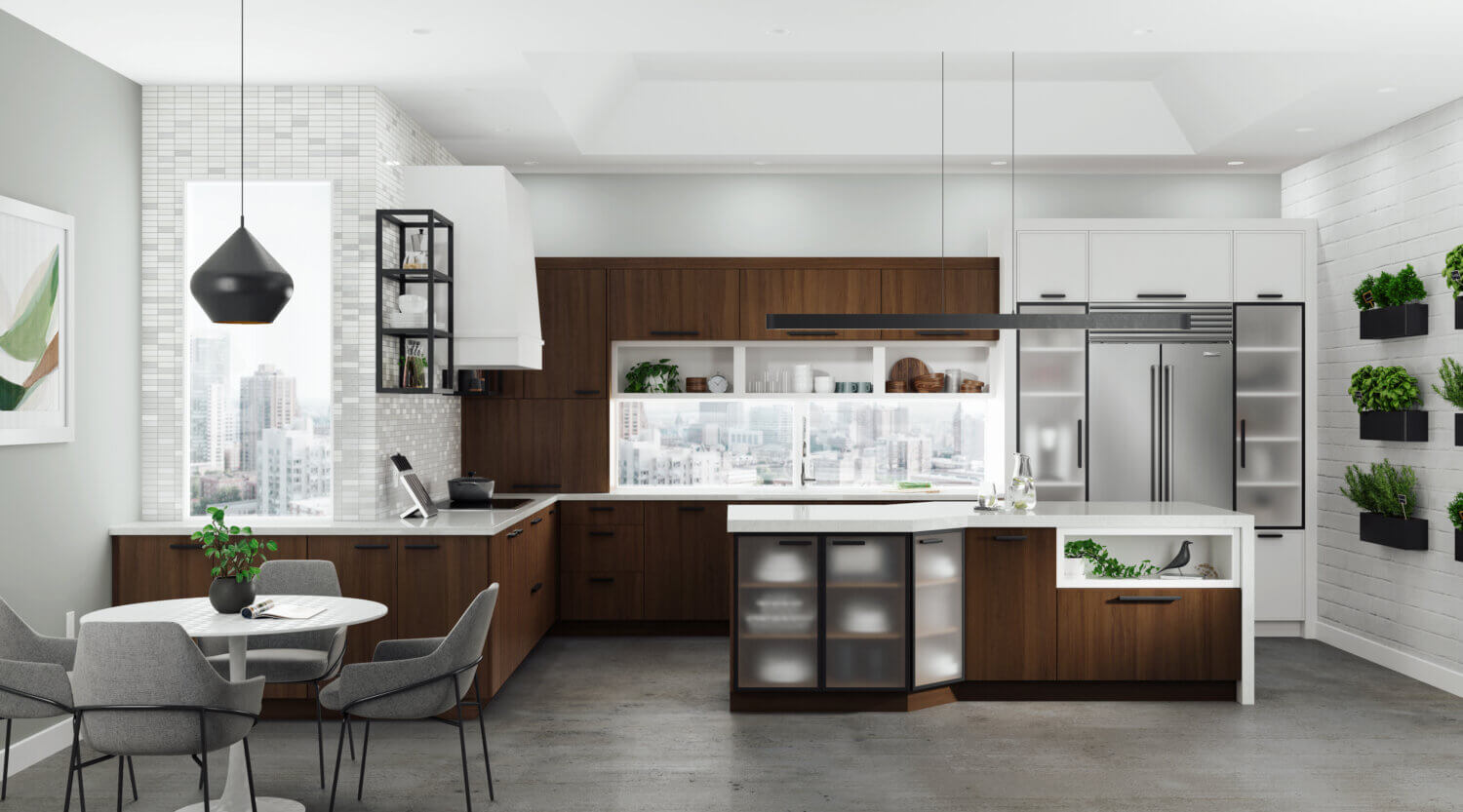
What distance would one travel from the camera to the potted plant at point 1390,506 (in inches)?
220

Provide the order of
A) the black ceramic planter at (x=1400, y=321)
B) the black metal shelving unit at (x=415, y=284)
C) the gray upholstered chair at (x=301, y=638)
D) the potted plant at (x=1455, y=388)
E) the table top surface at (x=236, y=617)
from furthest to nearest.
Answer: the black ceramic planter at (x=1400, y=321)
the potted plant at (x=1455, y=388)
the black metal shelving unit at (x=415, y=284)
the gray upholstered chair at (x=301, y=638)
the table top surface at (x=236, y=617)

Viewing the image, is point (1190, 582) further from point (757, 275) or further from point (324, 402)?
point (324, 402)

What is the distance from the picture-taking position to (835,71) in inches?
254

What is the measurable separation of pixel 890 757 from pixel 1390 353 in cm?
395

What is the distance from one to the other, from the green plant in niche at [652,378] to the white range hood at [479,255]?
148cm

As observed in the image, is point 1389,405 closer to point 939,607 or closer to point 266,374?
point 939,607

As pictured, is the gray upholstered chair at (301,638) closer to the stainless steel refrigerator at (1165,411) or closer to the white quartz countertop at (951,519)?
the white quartz countertop at (951,519)

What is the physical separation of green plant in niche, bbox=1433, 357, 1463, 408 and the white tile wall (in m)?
5.35

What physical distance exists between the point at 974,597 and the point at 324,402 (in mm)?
3343

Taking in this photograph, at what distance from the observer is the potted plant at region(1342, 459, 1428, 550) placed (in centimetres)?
560

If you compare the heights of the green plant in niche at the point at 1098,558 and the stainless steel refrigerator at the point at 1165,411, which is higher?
the stainless steel refrigerator at the point at 1165,411

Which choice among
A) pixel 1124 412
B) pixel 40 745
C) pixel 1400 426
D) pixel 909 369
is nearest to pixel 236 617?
pixel 40 745

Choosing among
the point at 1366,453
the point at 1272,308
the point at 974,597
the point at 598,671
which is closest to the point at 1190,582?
the point at 974,597

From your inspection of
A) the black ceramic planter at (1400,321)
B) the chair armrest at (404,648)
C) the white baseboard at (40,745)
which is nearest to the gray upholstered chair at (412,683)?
the chair armrest at (404,648)
